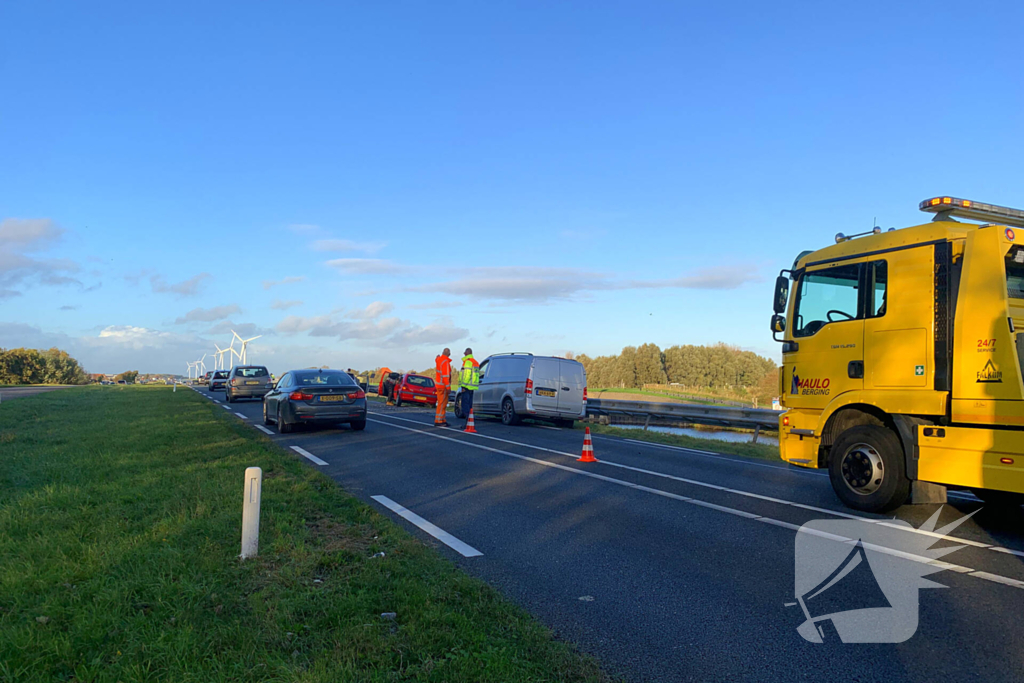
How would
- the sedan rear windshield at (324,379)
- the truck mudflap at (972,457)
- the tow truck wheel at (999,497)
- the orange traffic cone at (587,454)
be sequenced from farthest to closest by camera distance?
the sedan rear windshield at (324,379) < the orange traffic cone at (587,454) < the tow truck wheel at (999,497) < the truck mudflap at (972,457)

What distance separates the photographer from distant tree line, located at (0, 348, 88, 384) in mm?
74438

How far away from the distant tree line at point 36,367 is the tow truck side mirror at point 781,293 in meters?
83.2

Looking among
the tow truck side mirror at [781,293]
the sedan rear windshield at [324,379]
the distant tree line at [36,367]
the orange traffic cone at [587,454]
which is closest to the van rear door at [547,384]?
the sedan rear windshield at [324,379]

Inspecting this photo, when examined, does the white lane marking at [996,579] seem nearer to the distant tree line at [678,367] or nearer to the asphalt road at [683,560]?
the asphalt road at [683,560]

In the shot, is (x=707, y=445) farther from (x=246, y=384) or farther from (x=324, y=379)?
(x=246, y=384)

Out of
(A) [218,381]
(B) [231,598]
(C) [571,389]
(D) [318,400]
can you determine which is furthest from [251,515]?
(A) [218,381]

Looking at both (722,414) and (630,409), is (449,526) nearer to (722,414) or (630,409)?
(722,414)

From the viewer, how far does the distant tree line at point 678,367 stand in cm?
8075

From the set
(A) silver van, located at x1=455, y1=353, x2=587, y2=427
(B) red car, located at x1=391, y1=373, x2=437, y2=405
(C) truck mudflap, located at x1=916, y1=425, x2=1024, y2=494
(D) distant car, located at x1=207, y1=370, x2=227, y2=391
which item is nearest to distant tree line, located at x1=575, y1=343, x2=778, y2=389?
(D) distant car, located at x1=207, y1=370, x2=227, y2=391

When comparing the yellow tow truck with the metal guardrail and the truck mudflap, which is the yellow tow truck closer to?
the truck mudflap

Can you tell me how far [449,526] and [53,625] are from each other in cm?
351

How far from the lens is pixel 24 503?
259 inches

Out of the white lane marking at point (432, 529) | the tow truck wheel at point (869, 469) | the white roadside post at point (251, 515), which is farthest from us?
the tow truck wheel at point (869, 469)

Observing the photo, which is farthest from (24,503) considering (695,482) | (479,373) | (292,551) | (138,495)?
(479,373)
